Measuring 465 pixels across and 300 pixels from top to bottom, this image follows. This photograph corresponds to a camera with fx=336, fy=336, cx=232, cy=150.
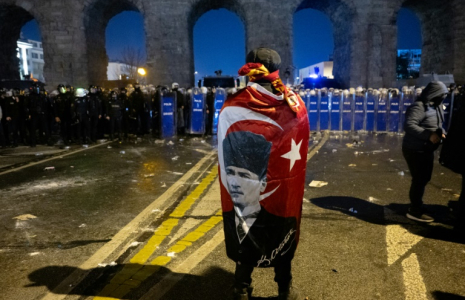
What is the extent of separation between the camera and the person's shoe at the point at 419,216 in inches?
172

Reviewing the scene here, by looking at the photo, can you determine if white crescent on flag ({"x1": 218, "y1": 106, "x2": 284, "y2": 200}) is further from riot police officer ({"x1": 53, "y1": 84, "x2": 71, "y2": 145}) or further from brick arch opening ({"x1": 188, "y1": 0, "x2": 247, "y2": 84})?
brick arch opening ({"x1": 188, "y1": 0, "x2": 247, "y2": 84})

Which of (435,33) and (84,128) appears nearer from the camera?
(84,128)

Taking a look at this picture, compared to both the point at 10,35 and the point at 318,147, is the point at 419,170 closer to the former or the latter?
the point at 318,147

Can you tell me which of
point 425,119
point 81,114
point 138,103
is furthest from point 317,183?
point 138,103

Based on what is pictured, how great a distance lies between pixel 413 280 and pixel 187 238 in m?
2.33

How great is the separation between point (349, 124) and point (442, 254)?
12.1 metres

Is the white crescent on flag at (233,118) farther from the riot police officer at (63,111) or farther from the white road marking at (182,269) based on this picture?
the riot police officer at (63,111)

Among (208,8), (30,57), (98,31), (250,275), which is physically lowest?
(250,275)

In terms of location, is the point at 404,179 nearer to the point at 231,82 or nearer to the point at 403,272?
the point at 403,272

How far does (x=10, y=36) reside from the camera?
22516 mm

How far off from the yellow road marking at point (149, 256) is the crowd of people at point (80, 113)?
8628mm

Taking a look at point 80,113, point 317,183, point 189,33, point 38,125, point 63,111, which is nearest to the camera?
point 317,183

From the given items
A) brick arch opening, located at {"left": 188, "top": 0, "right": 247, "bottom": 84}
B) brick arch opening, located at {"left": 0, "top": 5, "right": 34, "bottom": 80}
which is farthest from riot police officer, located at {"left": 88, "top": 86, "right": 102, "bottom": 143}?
brick arch opening, located at {"left": 0, "top": 5, "right": 34, "bottom": 80}

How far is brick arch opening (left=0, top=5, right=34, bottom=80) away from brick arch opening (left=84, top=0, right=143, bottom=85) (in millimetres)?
4258
